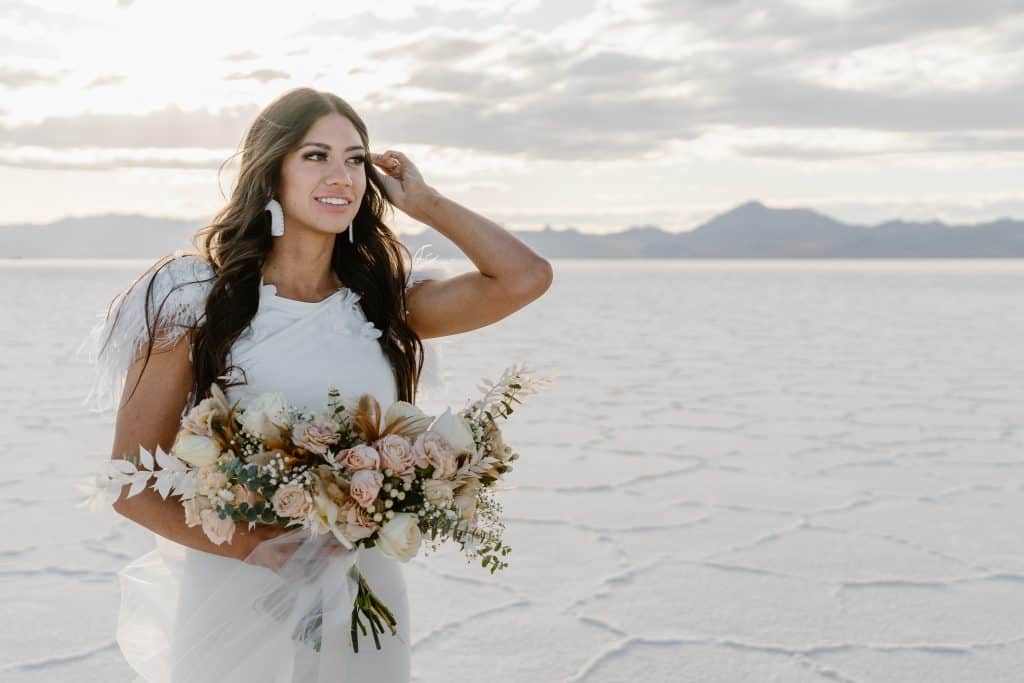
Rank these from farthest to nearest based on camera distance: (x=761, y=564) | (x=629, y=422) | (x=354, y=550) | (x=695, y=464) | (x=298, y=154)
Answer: (x=629, y=422), (x=695, y=464), (x=761, y=564), (x=298, y=154), (x=354, y=550)

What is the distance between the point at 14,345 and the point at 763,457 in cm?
1005

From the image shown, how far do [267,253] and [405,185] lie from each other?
14.5 inches

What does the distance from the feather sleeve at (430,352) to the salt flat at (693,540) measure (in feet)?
1.19

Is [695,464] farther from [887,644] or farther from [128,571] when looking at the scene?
[128,571]

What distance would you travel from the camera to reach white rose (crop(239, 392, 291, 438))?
6.22 ft

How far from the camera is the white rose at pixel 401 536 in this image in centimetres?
187

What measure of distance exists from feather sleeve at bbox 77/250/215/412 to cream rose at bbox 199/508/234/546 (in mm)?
441

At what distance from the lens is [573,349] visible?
12.7m

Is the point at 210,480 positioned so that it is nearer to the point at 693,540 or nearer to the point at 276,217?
the point at 276,217

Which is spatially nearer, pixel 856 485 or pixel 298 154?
pixel 298 154

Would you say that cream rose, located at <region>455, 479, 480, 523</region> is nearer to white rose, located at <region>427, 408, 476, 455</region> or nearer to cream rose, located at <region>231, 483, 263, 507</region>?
white rose, located at <region>427, 408, 476, 455</region>

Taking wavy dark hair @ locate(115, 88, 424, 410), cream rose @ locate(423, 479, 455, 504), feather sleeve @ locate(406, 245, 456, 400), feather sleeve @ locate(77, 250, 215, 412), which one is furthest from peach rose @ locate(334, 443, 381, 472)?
feather sleeve @ locate(406, 245, 456, 400)

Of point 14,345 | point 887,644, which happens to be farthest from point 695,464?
point 14,345

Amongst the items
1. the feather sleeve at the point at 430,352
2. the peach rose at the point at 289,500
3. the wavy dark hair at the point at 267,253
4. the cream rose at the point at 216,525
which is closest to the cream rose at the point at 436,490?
the peach rose at the point at 289,500
